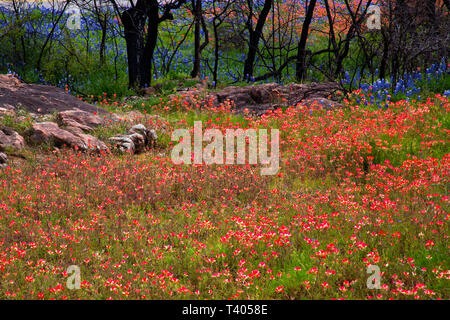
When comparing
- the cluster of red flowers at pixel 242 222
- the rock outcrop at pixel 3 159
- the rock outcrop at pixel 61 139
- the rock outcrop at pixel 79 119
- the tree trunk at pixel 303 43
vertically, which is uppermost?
the tree trunk at pixel 303 43

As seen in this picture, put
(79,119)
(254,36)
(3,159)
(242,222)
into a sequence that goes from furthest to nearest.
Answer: (254,36), (79,119), (3,159), (242,222)

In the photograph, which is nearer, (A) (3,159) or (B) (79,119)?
(A) (3,159)

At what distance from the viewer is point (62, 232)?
15.4 feet

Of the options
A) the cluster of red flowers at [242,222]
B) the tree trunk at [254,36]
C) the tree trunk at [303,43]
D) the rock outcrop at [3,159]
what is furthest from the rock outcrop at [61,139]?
the tree trunk at [254,36]

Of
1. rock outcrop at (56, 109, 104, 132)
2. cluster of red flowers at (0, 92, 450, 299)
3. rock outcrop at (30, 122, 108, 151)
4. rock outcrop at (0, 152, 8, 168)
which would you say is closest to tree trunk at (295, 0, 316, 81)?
cluster of red flowers at (0, 92, 450, 299)

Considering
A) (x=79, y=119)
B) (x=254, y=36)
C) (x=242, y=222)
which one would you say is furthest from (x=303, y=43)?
(x=242, y=222)

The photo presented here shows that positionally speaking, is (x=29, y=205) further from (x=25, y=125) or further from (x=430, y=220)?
(x=430, y=220)

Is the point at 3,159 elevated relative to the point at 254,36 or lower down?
lower down

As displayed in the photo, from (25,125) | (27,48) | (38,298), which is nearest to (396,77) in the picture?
(25,125)

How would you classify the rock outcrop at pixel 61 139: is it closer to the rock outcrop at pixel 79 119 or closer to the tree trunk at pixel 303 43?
the rock outcrop at pixel 79 119

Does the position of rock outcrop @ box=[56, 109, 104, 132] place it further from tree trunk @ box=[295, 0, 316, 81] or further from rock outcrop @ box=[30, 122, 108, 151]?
tree trunk @ box=[295, 0, 316, 81]

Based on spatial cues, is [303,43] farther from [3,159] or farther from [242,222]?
[242,222]

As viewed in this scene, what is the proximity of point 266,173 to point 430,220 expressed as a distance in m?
2.75

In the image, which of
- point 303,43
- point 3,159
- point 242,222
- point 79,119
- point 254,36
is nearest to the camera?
point 242,222
